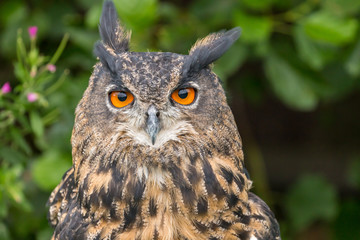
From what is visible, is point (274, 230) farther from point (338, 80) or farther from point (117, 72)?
point (338, 80)

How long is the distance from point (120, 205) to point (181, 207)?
0.19m

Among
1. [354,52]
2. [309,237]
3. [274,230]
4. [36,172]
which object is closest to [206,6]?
[354,52]

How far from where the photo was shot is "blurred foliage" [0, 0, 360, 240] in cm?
237

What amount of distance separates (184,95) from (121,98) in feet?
0.62

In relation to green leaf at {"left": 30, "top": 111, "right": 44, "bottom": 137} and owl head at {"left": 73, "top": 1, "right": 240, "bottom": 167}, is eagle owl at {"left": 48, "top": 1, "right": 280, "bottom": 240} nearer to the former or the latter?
owl head at {"left": 73, "top": 1, "right": 240, "bottom": 167}

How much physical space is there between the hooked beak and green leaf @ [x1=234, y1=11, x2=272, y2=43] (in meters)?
1.15

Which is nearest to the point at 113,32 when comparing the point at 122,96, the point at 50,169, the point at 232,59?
the point at 122,96

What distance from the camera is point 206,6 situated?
2908 mm

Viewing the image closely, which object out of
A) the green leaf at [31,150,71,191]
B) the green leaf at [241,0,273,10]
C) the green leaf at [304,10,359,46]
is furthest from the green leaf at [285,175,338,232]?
the green leaf at [31,150,71,191]

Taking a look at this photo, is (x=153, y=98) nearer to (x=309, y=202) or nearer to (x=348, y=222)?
(x=309, y=202)

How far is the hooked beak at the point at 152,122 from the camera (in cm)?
160

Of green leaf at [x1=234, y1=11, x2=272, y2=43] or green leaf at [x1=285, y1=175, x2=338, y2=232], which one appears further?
green leaf at [x1=285, y1=175, x2=338, y2=232]

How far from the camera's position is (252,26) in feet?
8.76

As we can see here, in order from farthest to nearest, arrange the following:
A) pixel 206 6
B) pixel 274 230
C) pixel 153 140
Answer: pixel 206 6
pixel 274 230
pixel 153 140
